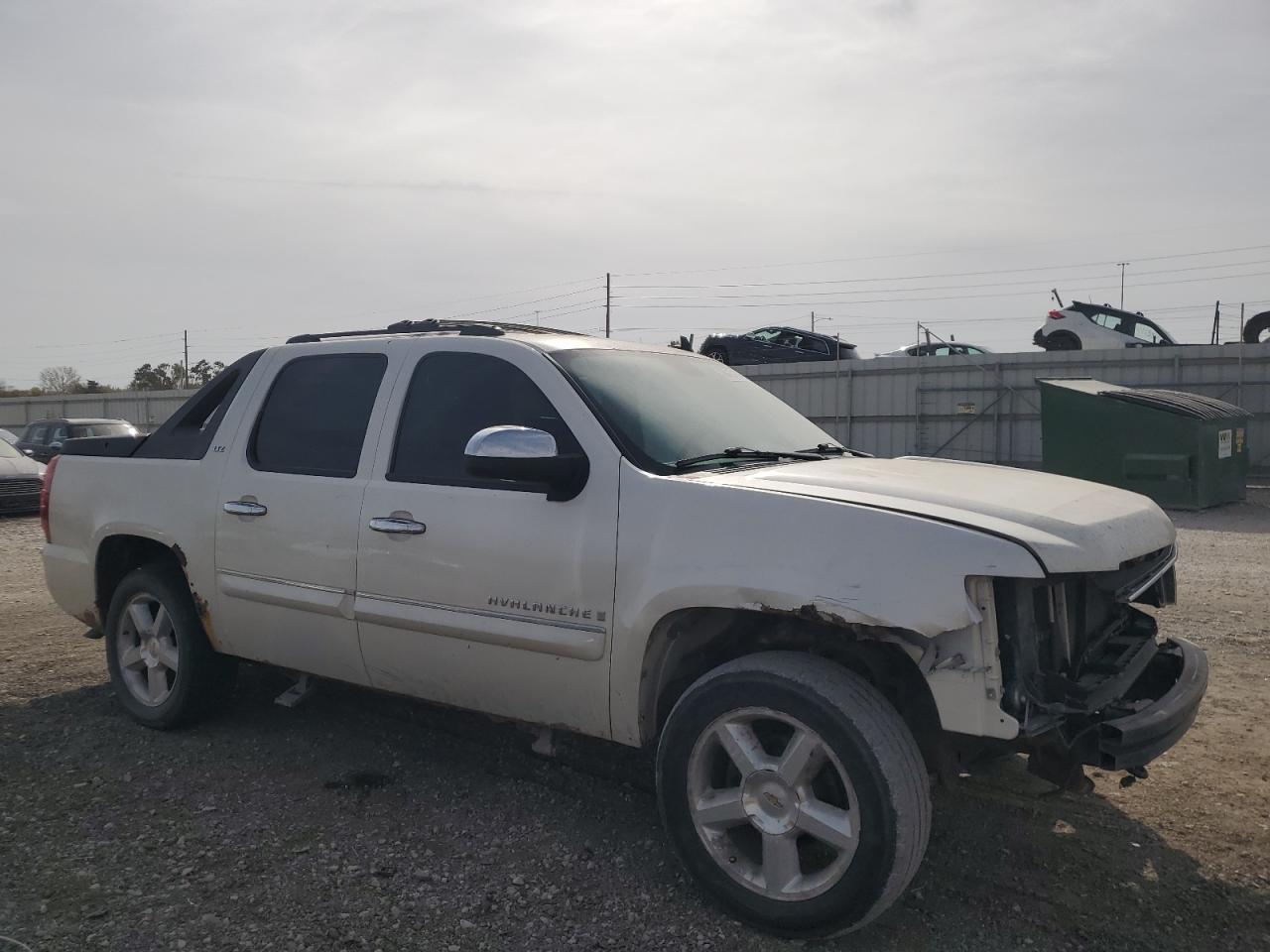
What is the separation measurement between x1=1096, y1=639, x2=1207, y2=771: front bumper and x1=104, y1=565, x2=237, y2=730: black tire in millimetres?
3735

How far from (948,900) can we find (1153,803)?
4.10 ft

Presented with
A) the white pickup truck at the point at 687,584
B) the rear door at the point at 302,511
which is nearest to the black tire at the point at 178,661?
the white pickup truck at the point at 687,584

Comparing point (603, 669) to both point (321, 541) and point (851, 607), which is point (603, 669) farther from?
point (321, 541)

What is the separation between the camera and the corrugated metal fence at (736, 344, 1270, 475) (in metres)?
18.8

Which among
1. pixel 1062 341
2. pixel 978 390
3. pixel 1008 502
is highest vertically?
pixel 1062 341

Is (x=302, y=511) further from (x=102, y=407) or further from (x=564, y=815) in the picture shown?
(x=102, y=407)

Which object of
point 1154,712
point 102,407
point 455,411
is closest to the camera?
point 1154,712

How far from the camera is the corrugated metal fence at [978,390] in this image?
18766mm

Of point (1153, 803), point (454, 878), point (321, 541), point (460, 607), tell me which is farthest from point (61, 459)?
point (1153, 803)

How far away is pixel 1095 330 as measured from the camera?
23078 mm

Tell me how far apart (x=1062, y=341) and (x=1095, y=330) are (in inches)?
31.0

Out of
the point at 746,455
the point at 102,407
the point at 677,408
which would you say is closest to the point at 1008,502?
the point at 746,455

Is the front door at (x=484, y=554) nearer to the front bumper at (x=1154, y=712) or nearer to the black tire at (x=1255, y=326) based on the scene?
the front bumper at (x=1154, y=712)

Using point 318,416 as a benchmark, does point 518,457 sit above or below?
below
